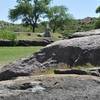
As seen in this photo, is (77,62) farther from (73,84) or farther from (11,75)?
(73,84)

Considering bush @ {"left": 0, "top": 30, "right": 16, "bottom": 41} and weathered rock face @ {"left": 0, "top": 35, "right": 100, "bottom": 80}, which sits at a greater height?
weathered rock face @ {"left": 0, "top": 35, "right": 100, "bottom": 80}

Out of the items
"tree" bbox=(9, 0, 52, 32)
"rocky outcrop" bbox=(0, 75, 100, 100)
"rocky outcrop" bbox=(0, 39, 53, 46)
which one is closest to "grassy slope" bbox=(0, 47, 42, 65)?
"rocky outcrop" bbox=(0, 75, 100, 100)

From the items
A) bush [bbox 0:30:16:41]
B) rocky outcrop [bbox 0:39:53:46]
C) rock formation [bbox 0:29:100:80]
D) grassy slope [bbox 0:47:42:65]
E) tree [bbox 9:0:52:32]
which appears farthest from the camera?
tree [bbox 9:0:52:32]

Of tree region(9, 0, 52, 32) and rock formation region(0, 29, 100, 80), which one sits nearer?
rock formation region(0, 29, 100, 80)

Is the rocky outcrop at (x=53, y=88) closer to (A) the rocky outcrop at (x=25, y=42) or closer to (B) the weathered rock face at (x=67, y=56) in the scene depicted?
(B) the weathered rock face at (x=67, y=56)

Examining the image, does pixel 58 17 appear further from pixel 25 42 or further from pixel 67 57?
pixel 67 57

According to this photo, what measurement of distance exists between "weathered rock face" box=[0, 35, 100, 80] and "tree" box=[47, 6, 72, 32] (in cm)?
7855

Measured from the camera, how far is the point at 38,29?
89562 mm

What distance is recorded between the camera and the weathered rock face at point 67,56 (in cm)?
844

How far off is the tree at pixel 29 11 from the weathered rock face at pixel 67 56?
75.2 metres

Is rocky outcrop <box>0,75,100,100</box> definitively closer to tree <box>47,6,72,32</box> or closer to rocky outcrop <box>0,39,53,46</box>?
rocky outcrop <box>0,39,53,46</box>

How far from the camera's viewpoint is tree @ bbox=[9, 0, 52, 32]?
84.1 meters

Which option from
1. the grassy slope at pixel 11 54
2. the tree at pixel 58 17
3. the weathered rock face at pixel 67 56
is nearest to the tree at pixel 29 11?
the tree at pixel 58 17

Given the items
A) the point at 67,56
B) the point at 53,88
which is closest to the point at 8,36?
the point at 67,56
